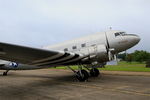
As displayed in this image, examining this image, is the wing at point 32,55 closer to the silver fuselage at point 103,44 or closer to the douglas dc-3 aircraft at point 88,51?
the douglas dc-3 aircraft at point 88,51

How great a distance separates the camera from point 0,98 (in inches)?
352

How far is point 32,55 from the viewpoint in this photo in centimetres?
1152

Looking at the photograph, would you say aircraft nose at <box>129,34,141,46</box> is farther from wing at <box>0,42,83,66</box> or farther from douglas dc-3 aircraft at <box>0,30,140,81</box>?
wing at <box>0,42,83,66</box>

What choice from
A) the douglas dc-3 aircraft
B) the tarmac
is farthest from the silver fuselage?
the tarmac

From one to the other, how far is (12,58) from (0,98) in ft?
11.0

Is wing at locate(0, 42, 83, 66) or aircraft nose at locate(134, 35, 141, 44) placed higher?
aircraft nose at locate(134, 35, 141, 44)

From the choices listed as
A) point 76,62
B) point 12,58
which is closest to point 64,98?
point 12,58

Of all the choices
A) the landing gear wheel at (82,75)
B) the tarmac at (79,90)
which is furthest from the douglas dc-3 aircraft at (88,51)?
the tarmac at (79,90)

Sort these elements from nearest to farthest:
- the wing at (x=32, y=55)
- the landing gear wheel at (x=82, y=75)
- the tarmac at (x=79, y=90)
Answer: the tarmac at (x=79, y=90) → the wing at (x=32, y=55) → the landing gear wheel at (x=82, y=75)

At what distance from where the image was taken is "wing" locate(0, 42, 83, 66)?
32.8 feet

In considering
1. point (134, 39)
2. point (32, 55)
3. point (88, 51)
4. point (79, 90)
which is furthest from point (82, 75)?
point (134, 39)

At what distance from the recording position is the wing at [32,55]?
10.0 metres

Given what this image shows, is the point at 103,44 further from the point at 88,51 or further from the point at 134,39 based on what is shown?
the point at 134,39

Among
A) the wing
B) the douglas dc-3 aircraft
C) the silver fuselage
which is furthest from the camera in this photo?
the silver fuselage
